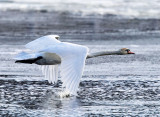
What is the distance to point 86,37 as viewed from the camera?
2042cm

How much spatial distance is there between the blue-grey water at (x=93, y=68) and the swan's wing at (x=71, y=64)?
494 millimetres

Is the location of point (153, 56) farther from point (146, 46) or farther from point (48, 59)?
point (48, 59)

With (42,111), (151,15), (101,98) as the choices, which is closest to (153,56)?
(101,98)

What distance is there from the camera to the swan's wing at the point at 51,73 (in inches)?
462

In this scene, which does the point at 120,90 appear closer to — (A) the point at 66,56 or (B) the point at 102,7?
(A) the point at 66,56

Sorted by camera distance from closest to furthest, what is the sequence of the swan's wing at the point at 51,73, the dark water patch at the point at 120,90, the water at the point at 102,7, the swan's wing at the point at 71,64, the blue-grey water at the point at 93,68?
1. the swan's wing at the point at 71,64
2. the blue-grey water at the point at 93,68
3. the dark water patch at the point at 120,90
4. the swan's wing at the point at 51,73
5. the water at the point at 102,7

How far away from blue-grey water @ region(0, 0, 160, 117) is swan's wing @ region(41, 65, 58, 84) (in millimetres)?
202

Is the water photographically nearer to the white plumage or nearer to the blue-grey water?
the blue-grey water

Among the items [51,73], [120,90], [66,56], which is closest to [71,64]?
[66,56]

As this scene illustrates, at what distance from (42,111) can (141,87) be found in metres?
2.93

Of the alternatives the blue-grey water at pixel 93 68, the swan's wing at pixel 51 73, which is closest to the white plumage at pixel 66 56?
the blue-grey water at pixel 93 68

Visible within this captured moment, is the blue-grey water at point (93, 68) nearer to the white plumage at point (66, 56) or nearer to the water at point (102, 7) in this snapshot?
the water at point (102, 7)

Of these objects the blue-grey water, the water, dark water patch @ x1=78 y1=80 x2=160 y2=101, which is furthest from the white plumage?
the water

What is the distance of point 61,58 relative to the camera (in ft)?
32.8
